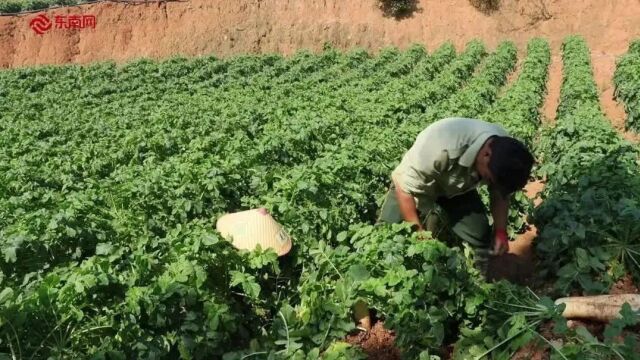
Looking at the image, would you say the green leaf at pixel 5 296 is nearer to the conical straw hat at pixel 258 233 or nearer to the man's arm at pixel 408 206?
the conical straw hat at pixel 258 233

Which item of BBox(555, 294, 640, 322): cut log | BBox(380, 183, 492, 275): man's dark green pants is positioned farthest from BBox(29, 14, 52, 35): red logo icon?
BBox(555, 294, 640, 322): cut log

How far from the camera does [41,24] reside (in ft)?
77.4

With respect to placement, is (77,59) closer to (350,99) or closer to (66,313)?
(350,99)

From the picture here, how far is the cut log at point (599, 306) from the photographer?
11.1ft

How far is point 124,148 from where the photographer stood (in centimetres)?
802

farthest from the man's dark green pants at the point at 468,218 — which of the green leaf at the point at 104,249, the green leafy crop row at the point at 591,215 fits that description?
the green leaf at the point at 104,249

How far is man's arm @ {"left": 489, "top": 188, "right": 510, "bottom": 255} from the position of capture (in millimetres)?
3779

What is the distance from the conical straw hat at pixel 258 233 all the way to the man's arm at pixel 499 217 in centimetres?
158

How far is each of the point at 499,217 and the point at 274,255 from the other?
1.59 metres

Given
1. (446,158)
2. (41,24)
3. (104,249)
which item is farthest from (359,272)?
(41,24)

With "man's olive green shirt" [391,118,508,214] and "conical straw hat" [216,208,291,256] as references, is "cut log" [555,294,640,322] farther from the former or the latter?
"conical straw hat" [216,208,291,256]

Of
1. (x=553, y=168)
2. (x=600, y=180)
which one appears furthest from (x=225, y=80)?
(x=600, y=180)

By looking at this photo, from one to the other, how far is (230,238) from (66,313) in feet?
4.48

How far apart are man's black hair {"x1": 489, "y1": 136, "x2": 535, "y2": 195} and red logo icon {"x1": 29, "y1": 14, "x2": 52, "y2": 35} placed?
2459 cm
